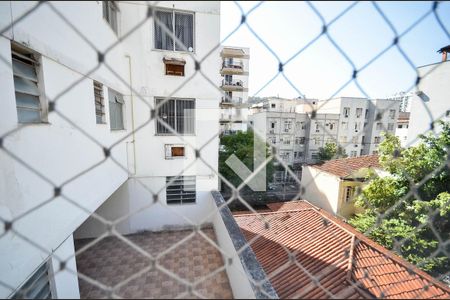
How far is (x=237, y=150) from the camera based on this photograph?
7492 millimetres

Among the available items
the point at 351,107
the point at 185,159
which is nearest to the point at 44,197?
the point at 185,159

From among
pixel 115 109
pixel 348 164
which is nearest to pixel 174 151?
pixel 115 109

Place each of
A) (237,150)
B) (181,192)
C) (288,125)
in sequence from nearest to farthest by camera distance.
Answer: (181,192) → (288,125) → (237,150)

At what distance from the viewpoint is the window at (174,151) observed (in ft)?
11.2

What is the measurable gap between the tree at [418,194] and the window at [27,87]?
3.85m

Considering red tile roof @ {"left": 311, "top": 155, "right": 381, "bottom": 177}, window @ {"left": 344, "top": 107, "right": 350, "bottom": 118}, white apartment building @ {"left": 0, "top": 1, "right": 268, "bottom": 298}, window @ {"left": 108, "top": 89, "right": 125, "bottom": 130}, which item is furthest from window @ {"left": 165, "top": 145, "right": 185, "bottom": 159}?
window @ {"left": 344, "top": 107, "right": 350, "bottom": 118}

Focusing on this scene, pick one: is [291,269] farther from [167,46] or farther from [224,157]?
[224,157]

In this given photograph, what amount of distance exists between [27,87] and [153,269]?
6.53 feet

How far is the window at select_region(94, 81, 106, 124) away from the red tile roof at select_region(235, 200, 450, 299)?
6.28 feet

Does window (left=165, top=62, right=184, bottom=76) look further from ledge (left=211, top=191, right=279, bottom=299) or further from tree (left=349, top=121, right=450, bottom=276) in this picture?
tree (left=349, top=121, right=450, bottom=276)

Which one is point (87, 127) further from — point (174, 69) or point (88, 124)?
point (174, 69)

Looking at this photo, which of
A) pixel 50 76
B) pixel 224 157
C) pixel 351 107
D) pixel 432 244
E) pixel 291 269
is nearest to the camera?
pixel 50 76

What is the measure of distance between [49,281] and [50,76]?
147cm

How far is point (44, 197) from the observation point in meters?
1.39
